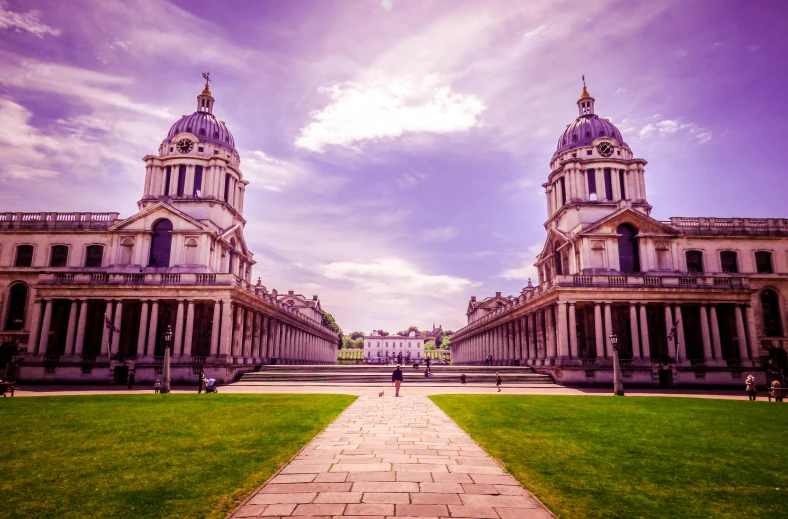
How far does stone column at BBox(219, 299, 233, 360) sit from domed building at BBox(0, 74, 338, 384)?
0.09 m

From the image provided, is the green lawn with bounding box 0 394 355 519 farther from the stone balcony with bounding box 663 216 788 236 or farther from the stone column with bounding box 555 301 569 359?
the stone balcony with bounding box 663 216 788 236

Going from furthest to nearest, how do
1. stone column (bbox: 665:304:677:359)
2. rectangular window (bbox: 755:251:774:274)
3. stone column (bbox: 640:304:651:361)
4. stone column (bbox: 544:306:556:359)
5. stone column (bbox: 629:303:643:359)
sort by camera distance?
rectangular window (bbox: 755:251:774:274) < stone column (bbox: 544:306:556:359) < stone column (bbox: 665:304:677:359) < stone column (bbox: 629:303:643:359) < stone column (bbox: 640:304:651:361)

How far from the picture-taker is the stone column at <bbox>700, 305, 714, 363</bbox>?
1571 inches

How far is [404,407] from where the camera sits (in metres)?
20.9

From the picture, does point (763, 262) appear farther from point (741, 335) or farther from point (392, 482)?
point (392, 482)

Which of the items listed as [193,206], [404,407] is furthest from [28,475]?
[193,206]

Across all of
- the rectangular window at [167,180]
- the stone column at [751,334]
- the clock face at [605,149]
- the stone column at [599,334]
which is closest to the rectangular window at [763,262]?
the stone column at [751,334]

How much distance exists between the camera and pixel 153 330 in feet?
134

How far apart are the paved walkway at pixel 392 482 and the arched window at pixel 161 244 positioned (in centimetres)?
4046

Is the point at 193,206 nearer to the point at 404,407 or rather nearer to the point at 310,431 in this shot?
the point at 404,407

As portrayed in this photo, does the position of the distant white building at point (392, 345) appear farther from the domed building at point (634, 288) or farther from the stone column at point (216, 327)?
the stone column at point (216, 327)

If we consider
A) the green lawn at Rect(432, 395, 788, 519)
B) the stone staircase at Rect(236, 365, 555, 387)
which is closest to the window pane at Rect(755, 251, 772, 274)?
the stone staircase at Rect(236, 365, 555, 387)

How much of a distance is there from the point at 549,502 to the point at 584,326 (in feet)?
136

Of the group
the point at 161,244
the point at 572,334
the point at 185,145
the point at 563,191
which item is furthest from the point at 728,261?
the point at 185,145
